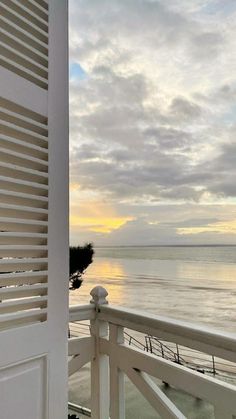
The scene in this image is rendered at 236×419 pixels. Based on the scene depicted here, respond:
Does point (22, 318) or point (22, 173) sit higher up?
point (22, 173)

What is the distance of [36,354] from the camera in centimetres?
→ 100

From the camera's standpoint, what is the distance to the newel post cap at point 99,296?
5.77 ft

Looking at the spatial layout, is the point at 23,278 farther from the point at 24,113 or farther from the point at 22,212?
the point at 24,113

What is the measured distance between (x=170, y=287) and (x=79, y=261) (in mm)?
12031

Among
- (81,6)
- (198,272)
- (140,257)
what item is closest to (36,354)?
(81,6)

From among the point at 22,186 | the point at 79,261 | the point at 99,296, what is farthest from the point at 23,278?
the point at 79,261

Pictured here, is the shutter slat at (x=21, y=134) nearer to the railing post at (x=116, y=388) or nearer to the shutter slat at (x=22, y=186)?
the shutter slat at (x=22, y=186)

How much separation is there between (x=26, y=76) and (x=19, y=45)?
9 centimetres

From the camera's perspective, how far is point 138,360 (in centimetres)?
150

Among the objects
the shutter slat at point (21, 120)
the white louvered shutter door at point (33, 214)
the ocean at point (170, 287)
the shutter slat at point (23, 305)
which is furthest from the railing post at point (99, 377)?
the shutter slat at point (21, 120)

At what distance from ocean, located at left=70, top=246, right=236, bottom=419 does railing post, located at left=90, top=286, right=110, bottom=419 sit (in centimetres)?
35

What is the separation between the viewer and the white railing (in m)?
1.17

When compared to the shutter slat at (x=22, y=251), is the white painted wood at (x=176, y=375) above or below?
below

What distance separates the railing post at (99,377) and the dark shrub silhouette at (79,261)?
1435mm
